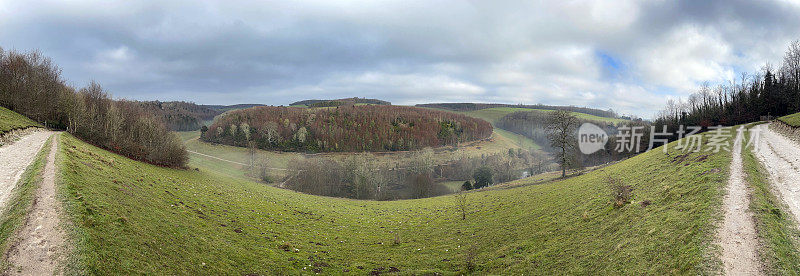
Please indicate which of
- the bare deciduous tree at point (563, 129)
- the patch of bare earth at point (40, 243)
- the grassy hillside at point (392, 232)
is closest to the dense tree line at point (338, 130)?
the bare deciduous tree at point (563, 129)

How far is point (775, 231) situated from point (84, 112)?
6478 centimetres

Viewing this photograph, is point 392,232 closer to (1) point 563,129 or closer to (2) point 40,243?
(2) point 40,243

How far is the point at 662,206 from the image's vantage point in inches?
602

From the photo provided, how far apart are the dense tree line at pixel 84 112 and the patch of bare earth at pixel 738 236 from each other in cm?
5089

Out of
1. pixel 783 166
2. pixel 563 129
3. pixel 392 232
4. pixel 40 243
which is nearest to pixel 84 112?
pixel 40 243

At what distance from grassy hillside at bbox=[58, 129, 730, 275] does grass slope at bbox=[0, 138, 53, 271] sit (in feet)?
3.95

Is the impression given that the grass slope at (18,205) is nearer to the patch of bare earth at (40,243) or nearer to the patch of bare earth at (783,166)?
the patch of bare earth at (40,243)

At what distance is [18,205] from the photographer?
1323 cm

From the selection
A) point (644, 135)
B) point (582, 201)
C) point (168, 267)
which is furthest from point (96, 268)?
point (644, 135)

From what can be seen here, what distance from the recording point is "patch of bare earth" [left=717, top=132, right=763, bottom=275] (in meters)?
9.15

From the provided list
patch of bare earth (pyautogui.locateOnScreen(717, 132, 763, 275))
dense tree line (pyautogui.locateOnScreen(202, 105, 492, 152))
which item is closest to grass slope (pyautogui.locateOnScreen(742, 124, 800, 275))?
patch of bare earth (pyautogui.locateOnScreen(717, 132, 763, 275))

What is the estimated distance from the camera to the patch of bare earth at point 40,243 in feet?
29.8

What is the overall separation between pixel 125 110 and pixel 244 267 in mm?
51292

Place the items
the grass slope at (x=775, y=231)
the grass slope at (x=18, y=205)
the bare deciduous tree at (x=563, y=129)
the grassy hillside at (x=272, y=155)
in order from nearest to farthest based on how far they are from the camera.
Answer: the grass slope at (x=775, y=231) < the grass slope at (x=18, y=205) < the bare deciduous tree at (x=563, y=129) < the grassy hillside at (x=272, y=155)
